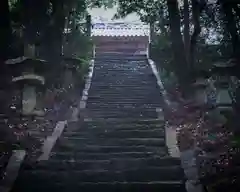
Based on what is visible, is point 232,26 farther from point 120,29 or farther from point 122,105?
point 120,29

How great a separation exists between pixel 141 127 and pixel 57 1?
5401mm

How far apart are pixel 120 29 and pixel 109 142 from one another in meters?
17.8

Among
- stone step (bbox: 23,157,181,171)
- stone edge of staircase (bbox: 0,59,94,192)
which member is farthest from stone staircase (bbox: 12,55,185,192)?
stone edge of staircase (bbox: 0,59,94,192)

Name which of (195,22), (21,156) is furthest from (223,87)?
(21,156)

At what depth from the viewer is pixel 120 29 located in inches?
1032

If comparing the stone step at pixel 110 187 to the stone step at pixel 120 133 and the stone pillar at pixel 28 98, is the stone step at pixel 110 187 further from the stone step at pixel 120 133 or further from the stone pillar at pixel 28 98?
the stone pillar at pixel 28 98

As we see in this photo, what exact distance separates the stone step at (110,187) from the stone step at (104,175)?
0.40 ft

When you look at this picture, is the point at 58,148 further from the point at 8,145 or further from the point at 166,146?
the point at 166,146

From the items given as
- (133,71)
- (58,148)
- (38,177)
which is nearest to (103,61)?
(133,71)

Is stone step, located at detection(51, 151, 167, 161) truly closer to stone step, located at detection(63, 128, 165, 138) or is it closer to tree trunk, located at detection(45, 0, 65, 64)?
stone step, located at detection(63, 128, 165, 138)

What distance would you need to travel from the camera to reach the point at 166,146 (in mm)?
8625

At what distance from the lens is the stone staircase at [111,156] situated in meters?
6.68

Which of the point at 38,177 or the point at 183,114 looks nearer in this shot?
the point at 38,177

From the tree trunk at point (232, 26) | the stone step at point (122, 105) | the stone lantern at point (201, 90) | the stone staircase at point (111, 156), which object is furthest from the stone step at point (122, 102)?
the tree trunk at point (232, 26)
